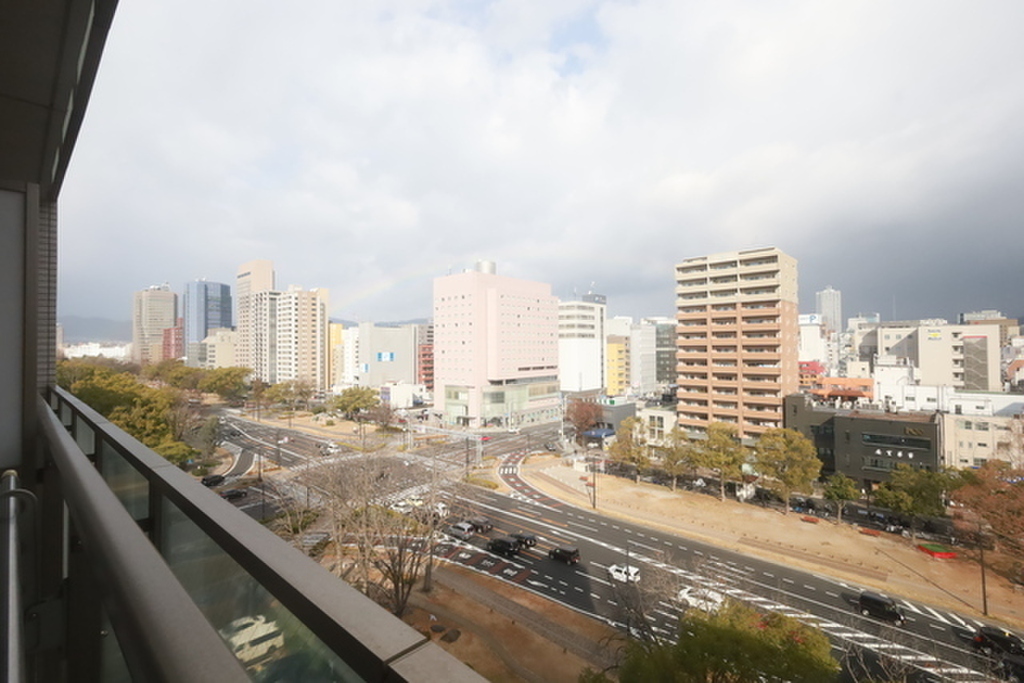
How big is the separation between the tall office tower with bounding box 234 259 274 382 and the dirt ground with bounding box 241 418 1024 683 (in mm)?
35820

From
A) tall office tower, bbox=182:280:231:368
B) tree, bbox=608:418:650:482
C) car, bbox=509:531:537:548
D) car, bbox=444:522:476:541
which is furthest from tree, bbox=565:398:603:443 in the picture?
tall office tower, bbox=182:280:231:368

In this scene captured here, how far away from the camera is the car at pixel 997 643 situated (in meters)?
7.28

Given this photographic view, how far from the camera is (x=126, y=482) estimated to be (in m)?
1.08

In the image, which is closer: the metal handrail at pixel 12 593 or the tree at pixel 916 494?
the metal handrail at pixel 12 593

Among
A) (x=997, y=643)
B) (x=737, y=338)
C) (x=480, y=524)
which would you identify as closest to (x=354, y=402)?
(x=480, y=524)

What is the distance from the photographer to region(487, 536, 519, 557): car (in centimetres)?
1016

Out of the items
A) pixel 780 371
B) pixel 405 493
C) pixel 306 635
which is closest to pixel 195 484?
pixel 306 635

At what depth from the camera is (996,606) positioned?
8.66 metres

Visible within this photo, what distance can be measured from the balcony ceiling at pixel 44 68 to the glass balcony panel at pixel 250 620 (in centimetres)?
152

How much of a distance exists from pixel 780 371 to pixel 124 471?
69.0 feet

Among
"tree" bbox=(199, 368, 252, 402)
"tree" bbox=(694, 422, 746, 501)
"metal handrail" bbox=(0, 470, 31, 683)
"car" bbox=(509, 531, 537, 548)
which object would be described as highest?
"metal handrail" bbox=(0, 470, 31, 683)

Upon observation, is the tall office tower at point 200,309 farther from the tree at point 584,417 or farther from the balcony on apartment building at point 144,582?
the balcony on apartment building at point 144,582

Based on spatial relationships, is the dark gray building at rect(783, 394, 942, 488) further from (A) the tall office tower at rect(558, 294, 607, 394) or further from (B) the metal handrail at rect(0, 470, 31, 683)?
(A) the tall office tower at rect(558, 294, 607, 394)

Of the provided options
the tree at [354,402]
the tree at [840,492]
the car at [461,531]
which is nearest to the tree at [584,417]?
the tree at [840,492]
